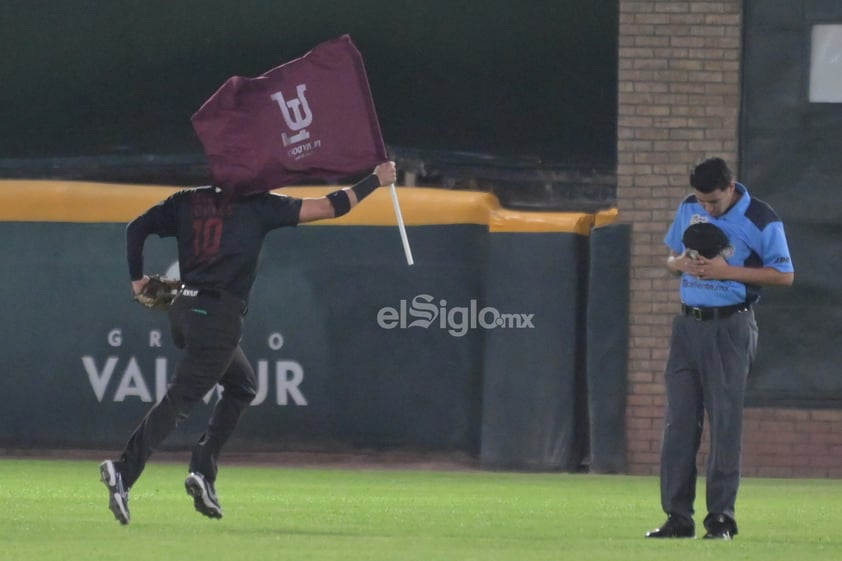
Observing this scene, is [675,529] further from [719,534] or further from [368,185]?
[368,185]

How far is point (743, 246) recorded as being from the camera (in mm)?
9023

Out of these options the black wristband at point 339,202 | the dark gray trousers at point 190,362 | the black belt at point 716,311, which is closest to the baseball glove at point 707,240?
the black belt at point 716,311

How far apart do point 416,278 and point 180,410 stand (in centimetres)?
602

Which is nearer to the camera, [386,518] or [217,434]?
[217,434]

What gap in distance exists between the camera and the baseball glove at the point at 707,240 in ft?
29.1

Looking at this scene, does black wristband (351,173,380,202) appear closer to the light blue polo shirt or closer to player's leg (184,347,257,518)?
player's leg (184,347,257,518)

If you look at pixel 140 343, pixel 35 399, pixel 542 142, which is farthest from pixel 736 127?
pixel 35 399

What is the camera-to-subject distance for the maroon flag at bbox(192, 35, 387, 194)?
36.7 feet

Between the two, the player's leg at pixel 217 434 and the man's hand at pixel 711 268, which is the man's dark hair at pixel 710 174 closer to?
the man's hand at pixel 711 268

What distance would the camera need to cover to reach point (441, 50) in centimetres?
1547

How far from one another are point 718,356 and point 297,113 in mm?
3457

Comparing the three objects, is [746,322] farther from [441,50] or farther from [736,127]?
[441,50]

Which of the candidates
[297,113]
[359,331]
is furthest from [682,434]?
[359,331]

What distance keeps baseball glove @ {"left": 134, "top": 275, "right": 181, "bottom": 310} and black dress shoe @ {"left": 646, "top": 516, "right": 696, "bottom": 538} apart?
2472 mm
